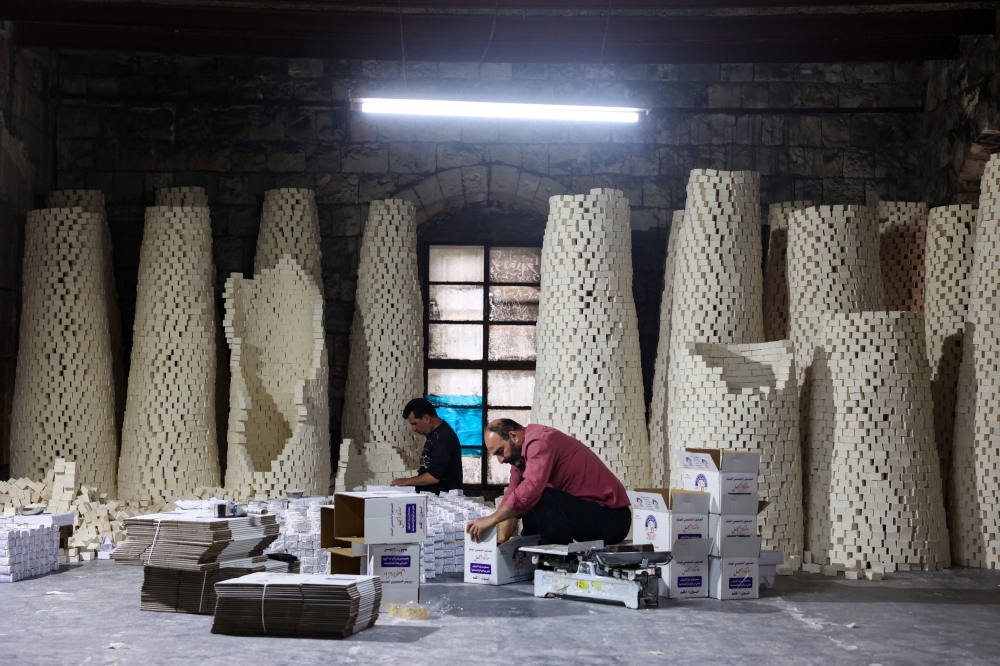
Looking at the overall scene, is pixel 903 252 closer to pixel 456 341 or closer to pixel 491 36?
pixel 491 36

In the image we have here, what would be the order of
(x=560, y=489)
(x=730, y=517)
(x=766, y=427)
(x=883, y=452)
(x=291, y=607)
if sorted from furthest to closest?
(x=766, y=427)
(x=883, y=452)
(x=560, y=489)
(x=730, y=517)
(x=291, y=607)

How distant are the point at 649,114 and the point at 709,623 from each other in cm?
547

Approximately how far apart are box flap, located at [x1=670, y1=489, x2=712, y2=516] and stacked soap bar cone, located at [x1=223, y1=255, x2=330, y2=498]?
132 inches

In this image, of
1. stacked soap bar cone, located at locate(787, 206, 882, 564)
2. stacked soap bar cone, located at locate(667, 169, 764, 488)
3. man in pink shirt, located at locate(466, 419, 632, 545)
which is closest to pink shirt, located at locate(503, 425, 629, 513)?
man in pink shirt, located at locate(466, 419, 632, 545)

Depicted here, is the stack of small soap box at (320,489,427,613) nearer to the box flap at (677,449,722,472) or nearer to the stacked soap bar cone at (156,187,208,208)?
the box flap at (677,449,722,472)

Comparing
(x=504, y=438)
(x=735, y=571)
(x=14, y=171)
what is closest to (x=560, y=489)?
(x=504, y=438)

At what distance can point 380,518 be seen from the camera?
553 centimetres

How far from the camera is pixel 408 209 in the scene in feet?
29.8

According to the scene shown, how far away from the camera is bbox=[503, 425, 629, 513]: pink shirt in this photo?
6.10 meters

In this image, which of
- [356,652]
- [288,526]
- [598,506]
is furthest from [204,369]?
[356,652]

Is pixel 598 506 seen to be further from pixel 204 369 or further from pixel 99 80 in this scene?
pixel 99 80

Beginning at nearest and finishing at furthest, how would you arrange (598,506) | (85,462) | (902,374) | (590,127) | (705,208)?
(598,506), (902,374), (705,208), (85,462), (590,127)

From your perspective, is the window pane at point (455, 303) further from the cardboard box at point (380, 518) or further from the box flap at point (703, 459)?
the cardboard box at point (380, 518)

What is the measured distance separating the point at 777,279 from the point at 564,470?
10.5ft
